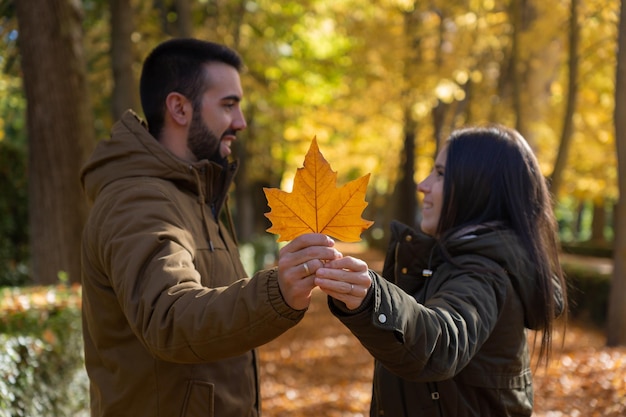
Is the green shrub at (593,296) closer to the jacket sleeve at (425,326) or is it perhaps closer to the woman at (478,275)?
the woman at (478,275)

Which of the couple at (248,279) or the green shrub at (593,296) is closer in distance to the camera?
the couple at (248,279)

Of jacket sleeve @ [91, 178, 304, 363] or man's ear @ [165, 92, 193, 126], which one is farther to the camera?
man's ear @ [165, 92, 193, 126]

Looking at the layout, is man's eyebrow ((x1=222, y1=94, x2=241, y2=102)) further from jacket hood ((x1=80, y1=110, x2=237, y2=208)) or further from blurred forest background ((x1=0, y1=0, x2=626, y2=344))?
blurred forest background ((x1=0, y1=0, x2=626, y2=344))

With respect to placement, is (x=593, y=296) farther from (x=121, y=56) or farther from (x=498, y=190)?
(x=498, y=190)

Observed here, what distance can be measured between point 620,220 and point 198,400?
7534 millimetres

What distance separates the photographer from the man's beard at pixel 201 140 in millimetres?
2703

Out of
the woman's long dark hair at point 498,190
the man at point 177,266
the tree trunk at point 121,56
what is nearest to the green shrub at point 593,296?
the tree trunk at point 121,56

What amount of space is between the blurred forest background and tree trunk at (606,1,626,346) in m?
0.03

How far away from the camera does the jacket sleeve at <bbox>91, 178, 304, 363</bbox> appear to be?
5.36ft

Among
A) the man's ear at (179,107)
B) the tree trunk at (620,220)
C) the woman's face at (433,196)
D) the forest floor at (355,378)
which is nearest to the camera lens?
the woman's face at (433,196)

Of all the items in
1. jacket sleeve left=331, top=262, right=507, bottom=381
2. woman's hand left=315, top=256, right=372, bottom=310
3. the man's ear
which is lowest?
jacket sleeve left=331, top=262, right=507, bottom=381

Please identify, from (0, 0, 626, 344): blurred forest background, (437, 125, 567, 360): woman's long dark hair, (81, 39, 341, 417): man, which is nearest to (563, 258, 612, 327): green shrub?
(0, 0, 626, 344): blurred forest background

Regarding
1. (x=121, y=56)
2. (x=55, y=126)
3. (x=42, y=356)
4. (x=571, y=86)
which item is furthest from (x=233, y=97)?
(x=571, y=86)

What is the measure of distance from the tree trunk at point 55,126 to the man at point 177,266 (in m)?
4.47
